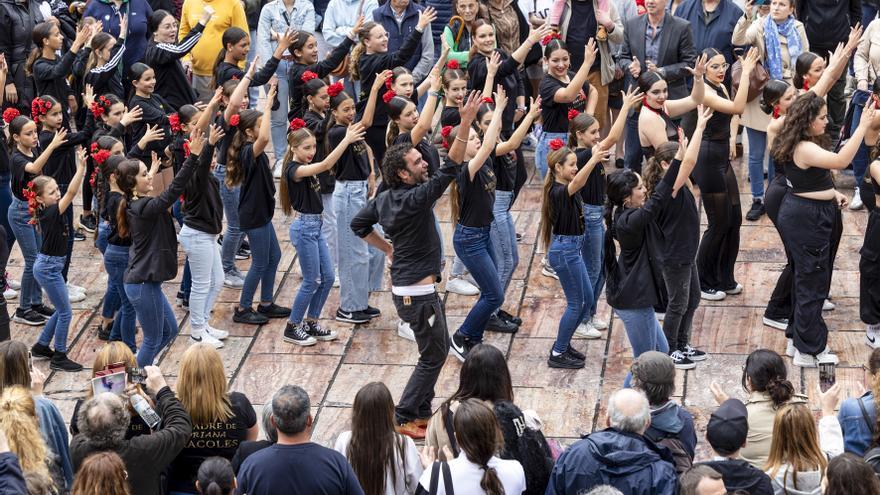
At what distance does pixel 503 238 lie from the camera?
33.4 feet

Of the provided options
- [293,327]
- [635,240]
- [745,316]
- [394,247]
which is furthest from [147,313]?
[745,316]

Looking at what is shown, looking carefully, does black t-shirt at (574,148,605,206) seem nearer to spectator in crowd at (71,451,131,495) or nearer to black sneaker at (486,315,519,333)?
black sneaker at (486,315,519,333)

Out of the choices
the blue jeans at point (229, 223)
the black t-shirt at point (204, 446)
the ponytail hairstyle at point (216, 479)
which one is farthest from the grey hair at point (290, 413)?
the blue jeans at point (229, 223)

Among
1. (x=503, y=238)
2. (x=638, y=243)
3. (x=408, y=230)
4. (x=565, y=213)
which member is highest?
(x=408, y=230)

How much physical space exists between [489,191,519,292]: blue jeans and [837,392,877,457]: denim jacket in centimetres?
363

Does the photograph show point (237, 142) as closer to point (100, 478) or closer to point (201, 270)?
point (201, 270)

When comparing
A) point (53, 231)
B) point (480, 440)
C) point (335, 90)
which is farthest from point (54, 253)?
point (480, 440)

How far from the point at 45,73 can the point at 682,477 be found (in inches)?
313

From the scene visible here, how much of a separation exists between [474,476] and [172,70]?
22.1 feet

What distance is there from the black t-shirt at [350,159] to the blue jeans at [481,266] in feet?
3.50

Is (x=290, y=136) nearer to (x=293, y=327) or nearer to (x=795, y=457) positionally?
(x=293, y=327)

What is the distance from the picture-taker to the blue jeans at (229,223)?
10586 millimetres

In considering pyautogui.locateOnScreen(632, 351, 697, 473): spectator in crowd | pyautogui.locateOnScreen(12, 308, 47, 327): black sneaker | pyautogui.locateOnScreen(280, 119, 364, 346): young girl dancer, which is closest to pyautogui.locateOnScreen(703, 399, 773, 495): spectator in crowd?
pyautogui.locateOnScreen(632, 351, 697, 473): spectator in crowd

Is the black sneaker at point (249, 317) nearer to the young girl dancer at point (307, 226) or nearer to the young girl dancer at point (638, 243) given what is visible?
the young girl dancer at point (307, 226)
